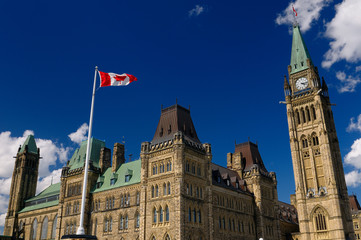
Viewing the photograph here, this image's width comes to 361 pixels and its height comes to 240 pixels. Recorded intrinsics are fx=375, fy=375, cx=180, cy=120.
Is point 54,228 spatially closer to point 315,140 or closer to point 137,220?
point 137,220

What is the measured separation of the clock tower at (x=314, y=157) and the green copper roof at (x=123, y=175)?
125ft

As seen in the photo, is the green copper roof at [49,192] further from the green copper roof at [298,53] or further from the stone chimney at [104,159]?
the green copper roof at [298,53]

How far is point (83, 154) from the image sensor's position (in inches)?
3356

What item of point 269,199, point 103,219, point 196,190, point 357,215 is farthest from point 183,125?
point 357,215

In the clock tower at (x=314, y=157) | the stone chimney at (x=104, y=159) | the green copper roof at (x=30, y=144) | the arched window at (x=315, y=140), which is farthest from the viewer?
the green copper roof at (x=30, y=144)

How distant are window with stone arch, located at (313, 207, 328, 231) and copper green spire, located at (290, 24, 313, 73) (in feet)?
118

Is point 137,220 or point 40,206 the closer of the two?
point 137,220

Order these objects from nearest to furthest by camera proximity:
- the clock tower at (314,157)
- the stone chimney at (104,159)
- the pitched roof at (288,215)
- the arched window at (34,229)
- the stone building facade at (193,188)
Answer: the stone building facade at (193,188) → the clock tower at (314,157) → the stone chimney at (104,159) → the arched window at (34,229) → the pitched roof at (288,215)

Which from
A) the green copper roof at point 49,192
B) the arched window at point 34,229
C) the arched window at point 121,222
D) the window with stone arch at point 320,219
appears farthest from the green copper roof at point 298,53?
the arched window at point 34,229

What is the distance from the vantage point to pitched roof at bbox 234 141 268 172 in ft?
281

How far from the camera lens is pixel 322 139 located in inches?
3374

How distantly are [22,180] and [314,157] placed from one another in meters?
74.8

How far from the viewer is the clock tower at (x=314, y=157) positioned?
81.2m

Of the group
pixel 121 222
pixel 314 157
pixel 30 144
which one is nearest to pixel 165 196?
pixel 121 222
